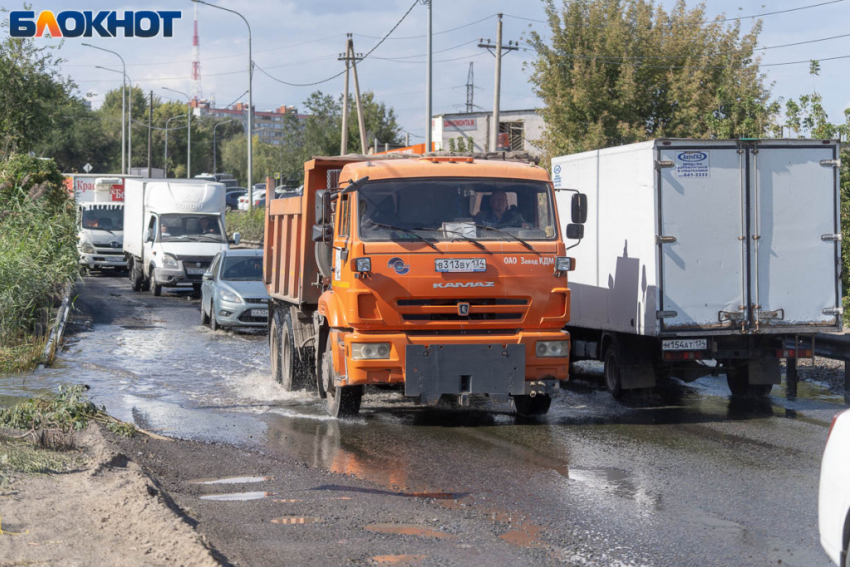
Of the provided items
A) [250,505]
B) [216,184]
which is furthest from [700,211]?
[216,184]

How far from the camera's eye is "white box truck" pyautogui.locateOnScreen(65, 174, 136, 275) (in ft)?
116

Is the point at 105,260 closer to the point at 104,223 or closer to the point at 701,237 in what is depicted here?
the point at 104,223

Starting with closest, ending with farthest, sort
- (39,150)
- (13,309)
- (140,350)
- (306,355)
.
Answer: (306,355), (13,309), (140,350), (39,150)

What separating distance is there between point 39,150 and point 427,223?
107ft

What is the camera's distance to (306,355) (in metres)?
12.8

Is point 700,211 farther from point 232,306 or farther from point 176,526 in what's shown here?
point 232,306

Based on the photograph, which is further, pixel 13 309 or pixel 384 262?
pixel 13 309

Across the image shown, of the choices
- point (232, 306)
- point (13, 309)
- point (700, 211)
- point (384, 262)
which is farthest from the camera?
point (232, 306)

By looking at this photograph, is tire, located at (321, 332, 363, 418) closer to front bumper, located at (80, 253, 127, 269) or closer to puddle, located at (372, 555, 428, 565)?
puddle, located at (372, 555, 428, 565)

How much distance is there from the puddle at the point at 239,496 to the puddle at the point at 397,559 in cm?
165

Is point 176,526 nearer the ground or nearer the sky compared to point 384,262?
nearer the ground

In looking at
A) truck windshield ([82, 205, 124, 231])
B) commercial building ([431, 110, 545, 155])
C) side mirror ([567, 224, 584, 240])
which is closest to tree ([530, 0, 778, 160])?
truck windshield ([82, 205, 124, 231])

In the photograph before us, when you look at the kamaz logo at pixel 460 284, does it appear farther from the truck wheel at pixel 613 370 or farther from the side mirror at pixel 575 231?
the truck wheel at pixel 613 370

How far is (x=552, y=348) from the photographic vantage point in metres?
10.1
